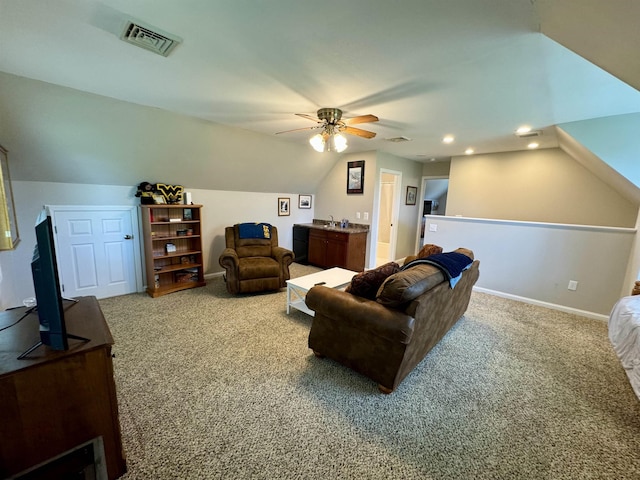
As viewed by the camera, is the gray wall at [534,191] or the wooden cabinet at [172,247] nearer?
the wooden cabinet at [172,247]

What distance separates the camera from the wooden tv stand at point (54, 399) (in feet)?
3.48

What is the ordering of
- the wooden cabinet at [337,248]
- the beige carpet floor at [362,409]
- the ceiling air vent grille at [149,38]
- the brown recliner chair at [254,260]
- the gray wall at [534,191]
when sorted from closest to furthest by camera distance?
the beige carpet floor at [362,409], the ceiling air vent grille at [149,38], the brown recliner chair at [254,260], the gray wall at [534,191], the wooden cabinet at [337,248]

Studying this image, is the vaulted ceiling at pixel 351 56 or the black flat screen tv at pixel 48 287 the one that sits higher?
the vaulted ceiling at pixel 351 56

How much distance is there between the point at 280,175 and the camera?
508 cm

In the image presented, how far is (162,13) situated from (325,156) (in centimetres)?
399

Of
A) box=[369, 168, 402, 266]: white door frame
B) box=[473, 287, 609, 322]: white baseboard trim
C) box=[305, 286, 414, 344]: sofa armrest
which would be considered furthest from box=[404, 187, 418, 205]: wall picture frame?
box=[305, 286, 414, 344]: sofa armrest

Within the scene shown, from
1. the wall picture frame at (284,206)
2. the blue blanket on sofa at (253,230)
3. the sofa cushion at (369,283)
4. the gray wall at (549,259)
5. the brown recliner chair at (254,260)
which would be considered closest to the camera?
the sofa cushion at (369,283)

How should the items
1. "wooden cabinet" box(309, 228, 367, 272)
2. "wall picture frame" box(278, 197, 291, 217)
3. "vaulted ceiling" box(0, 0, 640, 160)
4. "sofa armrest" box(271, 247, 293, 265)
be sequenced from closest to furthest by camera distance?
1. "vaulted ceiling" box(0, 0, 640, 160)
2. "sofa armrest" box(271, 247, 293, 265)
3. "wooden cabinet" box(309, 228, 367, 272)
4. "wall picture frame" box(278, 197, 291, 217)

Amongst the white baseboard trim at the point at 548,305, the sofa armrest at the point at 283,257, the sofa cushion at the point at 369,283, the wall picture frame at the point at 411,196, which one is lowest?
the white baseboard trim at the point at 548,305

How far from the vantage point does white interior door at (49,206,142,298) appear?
11.0ft

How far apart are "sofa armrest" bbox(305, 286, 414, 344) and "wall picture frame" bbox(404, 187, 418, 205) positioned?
463 cm

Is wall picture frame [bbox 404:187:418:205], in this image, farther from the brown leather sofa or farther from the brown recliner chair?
the brown leather sofa

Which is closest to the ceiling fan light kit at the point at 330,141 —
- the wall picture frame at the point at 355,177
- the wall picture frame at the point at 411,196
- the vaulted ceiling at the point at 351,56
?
the vaulted ceiling at the point at 351,56

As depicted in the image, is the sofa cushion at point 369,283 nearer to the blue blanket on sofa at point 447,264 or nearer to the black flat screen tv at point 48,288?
the blue blanket on sofa at point 447,264
